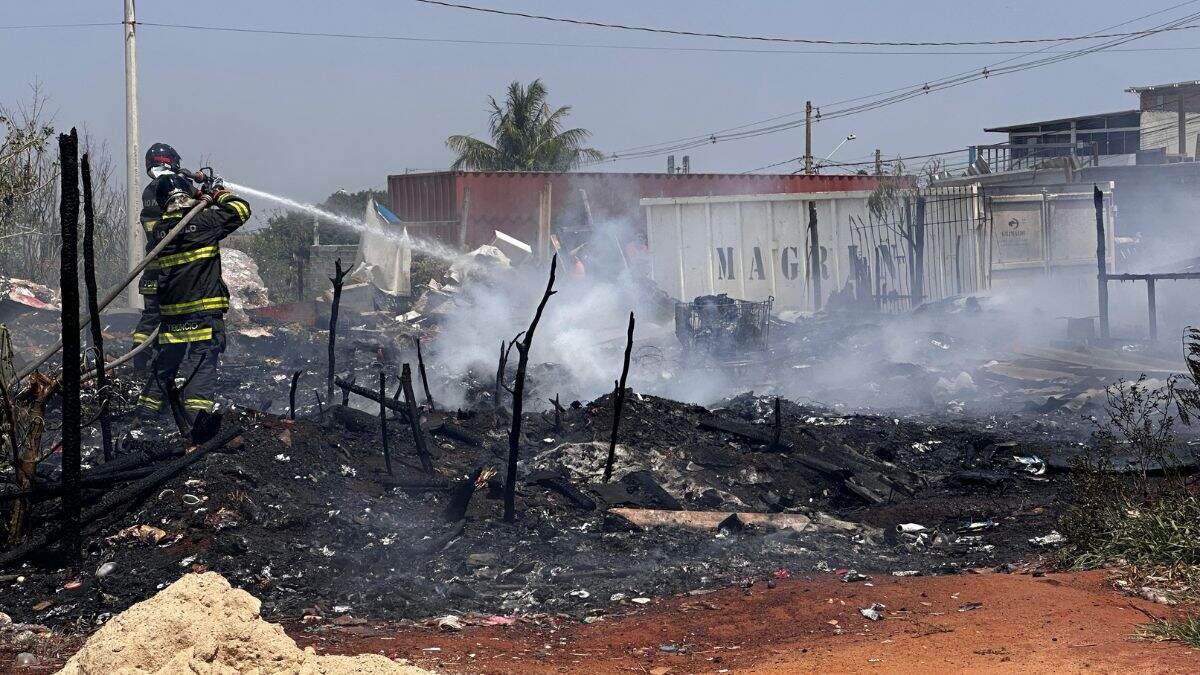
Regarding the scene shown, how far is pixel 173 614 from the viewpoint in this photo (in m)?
3.48

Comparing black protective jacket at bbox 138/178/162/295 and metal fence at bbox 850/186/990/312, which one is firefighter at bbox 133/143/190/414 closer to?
black protective jacket at bbox 138/178/162/295

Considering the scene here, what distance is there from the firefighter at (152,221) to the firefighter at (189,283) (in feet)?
0.47

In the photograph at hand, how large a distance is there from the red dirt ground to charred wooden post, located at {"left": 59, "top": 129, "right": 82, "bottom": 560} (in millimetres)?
1292

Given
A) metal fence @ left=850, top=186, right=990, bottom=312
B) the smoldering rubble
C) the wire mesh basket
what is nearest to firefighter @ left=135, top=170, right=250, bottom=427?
the smoldering rubble

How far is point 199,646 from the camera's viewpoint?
3398 mm

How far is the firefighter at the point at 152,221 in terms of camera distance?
7.68 metres

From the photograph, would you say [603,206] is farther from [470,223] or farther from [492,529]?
[492,529]

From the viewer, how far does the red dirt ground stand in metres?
3.84

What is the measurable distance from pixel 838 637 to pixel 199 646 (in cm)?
239

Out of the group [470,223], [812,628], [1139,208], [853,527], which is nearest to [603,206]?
[470,223]

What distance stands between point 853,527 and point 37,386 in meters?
4.41

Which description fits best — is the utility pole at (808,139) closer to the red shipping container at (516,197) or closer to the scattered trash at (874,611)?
the red shipping container at (516,197)

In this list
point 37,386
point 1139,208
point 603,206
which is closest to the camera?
point 37,386

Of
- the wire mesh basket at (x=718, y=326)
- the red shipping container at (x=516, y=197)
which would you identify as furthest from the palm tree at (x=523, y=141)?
the wire mesh basket at (x=718, y=326)
